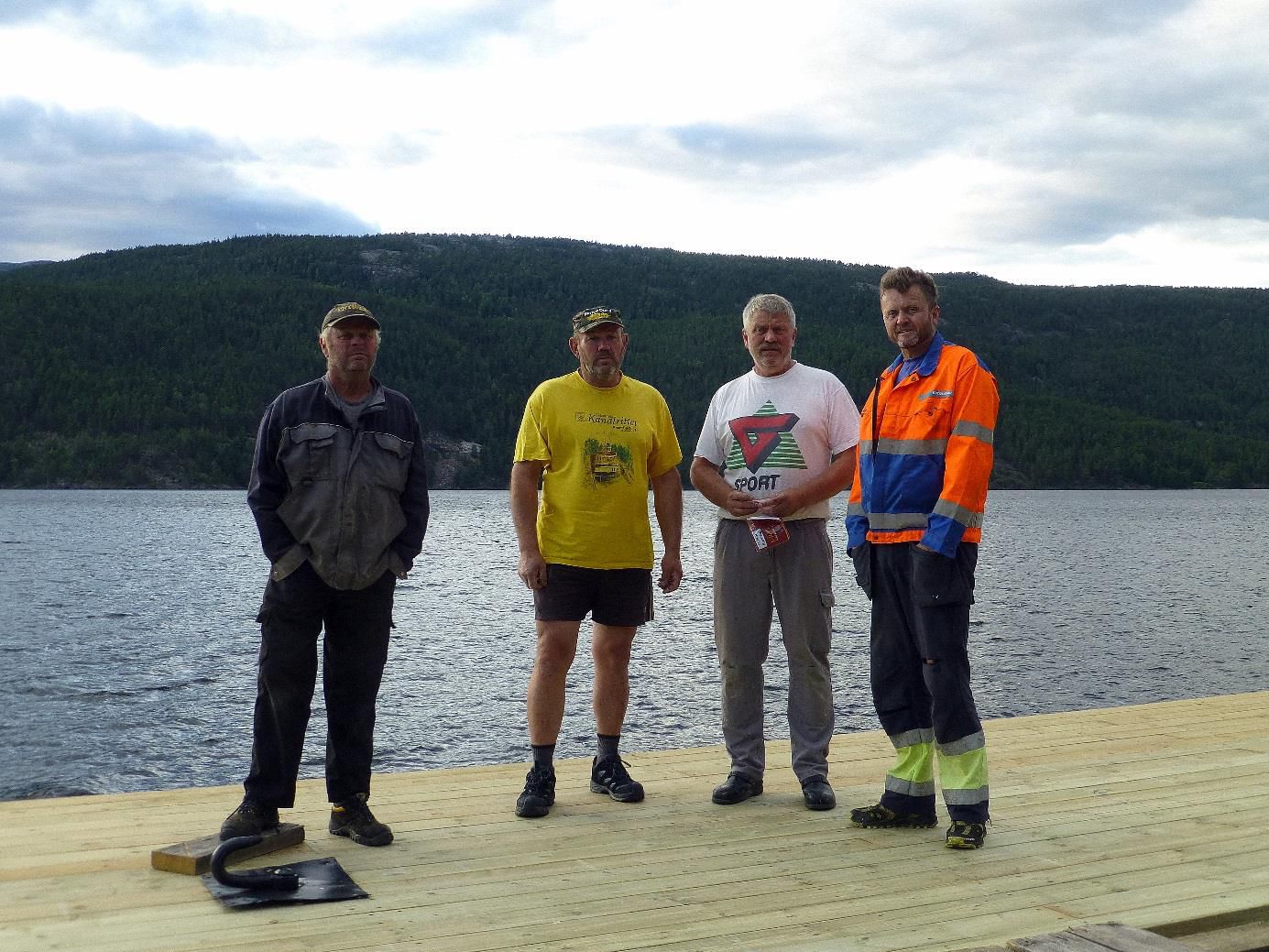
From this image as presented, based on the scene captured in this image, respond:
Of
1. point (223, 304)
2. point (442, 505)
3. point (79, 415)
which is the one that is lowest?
point (442, 505)

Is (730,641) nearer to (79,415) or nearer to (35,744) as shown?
(35,744)

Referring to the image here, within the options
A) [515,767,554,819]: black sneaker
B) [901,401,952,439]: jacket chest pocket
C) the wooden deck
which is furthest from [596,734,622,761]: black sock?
[901,401,952,439]: jacket chest pocket

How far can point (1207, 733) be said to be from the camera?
19.2 feet

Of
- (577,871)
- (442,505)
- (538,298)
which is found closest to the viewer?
(577,871)

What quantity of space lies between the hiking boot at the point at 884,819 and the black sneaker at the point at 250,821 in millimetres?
1930

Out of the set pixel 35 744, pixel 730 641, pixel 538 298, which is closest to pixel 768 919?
pixel 730 641

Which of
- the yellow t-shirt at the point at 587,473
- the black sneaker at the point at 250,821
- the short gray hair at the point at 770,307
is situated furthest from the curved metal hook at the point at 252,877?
the short gray hair at the point at 770,307

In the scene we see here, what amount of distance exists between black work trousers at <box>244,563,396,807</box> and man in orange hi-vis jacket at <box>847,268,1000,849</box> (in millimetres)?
1667

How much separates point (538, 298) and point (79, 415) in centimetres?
5357

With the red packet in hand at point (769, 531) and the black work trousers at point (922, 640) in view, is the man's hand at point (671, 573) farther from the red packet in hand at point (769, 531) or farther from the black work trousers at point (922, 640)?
the black work trousers at point (922, 640)

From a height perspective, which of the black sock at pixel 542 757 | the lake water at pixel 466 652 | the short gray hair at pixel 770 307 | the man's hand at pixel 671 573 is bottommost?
the lake water at pixel 466 652

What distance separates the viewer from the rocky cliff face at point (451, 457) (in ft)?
333

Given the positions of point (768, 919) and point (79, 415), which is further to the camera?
point (79, 415)

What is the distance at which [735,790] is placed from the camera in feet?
14.8
